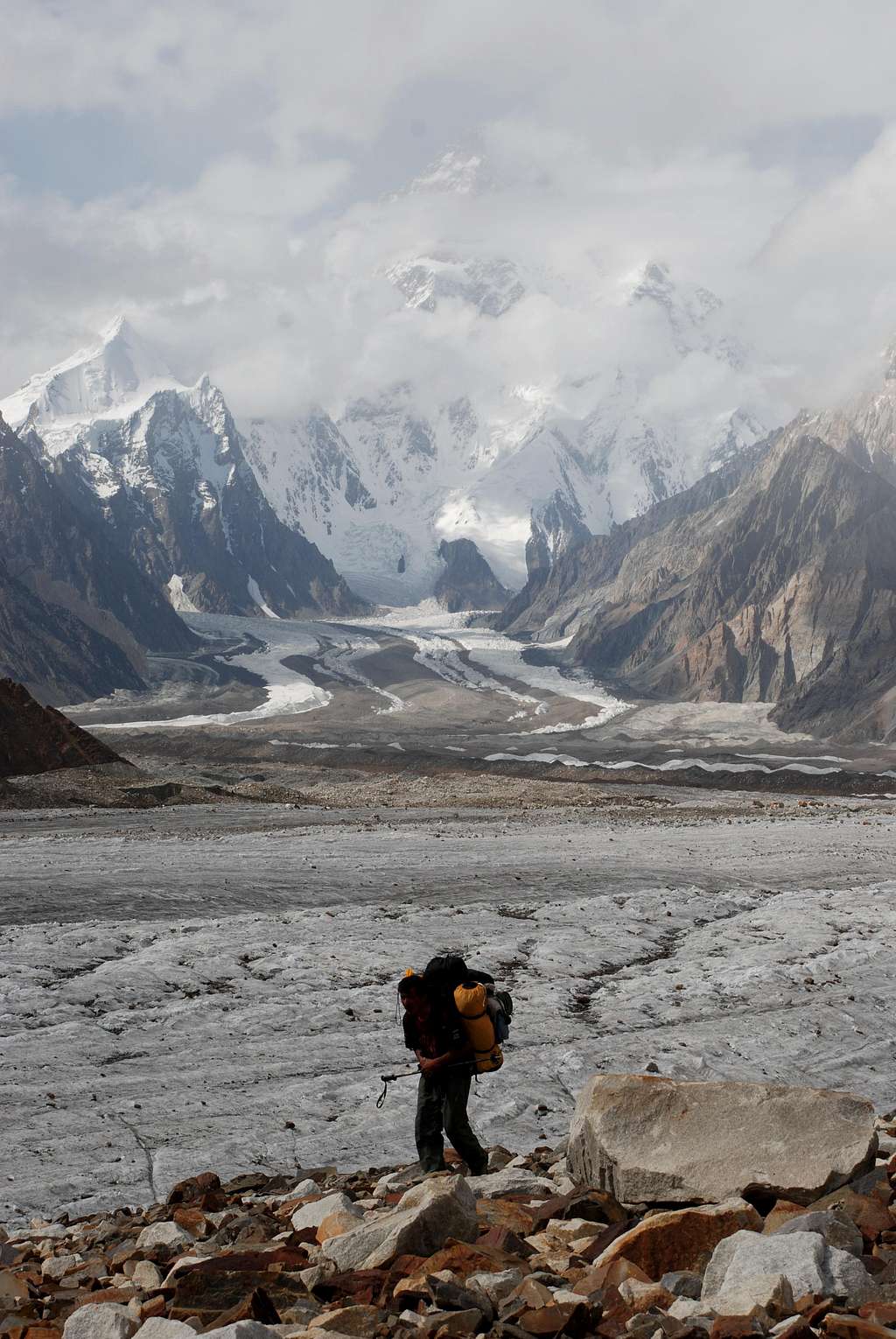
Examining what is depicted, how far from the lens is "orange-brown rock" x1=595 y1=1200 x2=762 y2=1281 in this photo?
7.23 m

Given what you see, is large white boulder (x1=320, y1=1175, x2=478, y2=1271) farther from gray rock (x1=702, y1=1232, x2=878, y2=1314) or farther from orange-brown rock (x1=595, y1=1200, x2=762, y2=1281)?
gray rock (x1=702, y1=1232, x2=878, y2=1314)

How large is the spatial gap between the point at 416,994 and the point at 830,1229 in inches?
170

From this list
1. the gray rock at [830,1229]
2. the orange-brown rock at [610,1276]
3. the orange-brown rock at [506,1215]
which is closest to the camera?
the orange-brown rock at [610,1276]

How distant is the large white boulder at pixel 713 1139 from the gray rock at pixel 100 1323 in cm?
380

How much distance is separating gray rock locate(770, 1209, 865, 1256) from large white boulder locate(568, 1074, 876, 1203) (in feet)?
3.28

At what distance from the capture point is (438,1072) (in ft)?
34.9

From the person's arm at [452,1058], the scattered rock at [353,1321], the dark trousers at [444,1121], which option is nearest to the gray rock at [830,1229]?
the scattered rock at [353,1321]

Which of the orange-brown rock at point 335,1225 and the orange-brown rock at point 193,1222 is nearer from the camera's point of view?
the orange-brown rock at point 335,1225

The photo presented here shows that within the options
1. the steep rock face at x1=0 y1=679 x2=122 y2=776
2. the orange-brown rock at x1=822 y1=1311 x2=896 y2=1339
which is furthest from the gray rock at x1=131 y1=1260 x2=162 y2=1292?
the steep rock face at x1=0 y1=679 x2=122 y2=776

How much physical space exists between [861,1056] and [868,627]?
150 m

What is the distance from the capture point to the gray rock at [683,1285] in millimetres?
6746

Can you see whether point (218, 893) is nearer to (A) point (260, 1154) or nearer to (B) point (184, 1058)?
(B) point (184, 1058)

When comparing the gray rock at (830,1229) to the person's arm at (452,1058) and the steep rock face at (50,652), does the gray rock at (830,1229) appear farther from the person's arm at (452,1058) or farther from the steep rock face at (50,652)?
the steep rock face at (50,652)

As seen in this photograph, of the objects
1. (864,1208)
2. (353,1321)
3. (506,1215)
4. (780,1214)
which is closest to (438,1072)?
(506,1215)
